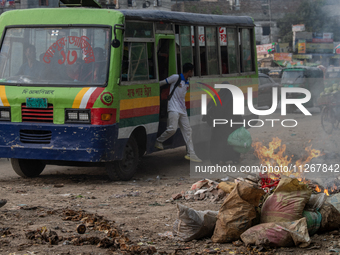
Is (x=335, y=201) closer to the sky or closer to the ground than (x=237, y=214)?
closer to the ground

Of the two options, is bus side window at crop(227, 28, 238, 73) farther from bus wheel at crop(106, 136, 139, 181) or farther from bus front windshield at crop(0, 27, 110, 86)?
bus front windshield at crop(0, 27, 110, 86)

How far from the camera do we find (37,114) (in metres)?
7.51

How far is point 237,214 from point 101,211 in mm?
1917

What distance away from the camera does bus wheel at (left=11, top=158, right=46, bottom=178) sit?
828 cm

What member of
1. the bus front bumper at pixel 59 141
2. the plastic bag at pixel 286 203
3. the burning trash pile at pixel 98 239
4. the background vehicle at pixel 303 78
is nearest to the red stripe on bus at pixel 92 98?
the bus front bumper at pixel 59 141

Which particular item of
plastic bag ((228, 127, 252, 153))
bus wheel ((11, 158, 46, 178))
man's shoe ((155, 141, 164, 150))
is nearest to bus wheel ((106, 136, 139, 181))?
man's shoe ((155, 141, 164, 150))

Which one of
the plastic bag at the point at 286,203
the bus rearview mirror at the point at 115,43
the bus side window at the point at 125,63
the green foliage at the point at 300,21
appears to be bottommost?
the plastic bag at the point at 286,203

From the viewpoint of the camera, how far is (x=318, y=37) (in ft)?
169

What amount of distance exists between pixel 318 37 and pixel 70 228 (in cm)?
5003

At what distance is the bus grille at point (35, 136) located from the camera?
7500 millimetres

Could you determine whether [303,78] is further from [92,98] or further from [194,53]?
[92,98]

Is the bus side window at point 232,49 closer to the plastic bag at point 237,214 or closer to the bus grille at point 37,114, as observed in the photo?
the bus grille at point 37,114

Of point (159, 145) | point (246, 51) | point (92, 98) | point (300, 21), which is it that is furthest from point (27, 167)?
point (300, 21)

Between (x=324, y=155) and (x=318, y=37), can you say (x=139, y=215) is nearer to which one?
(x=324, y=155)
